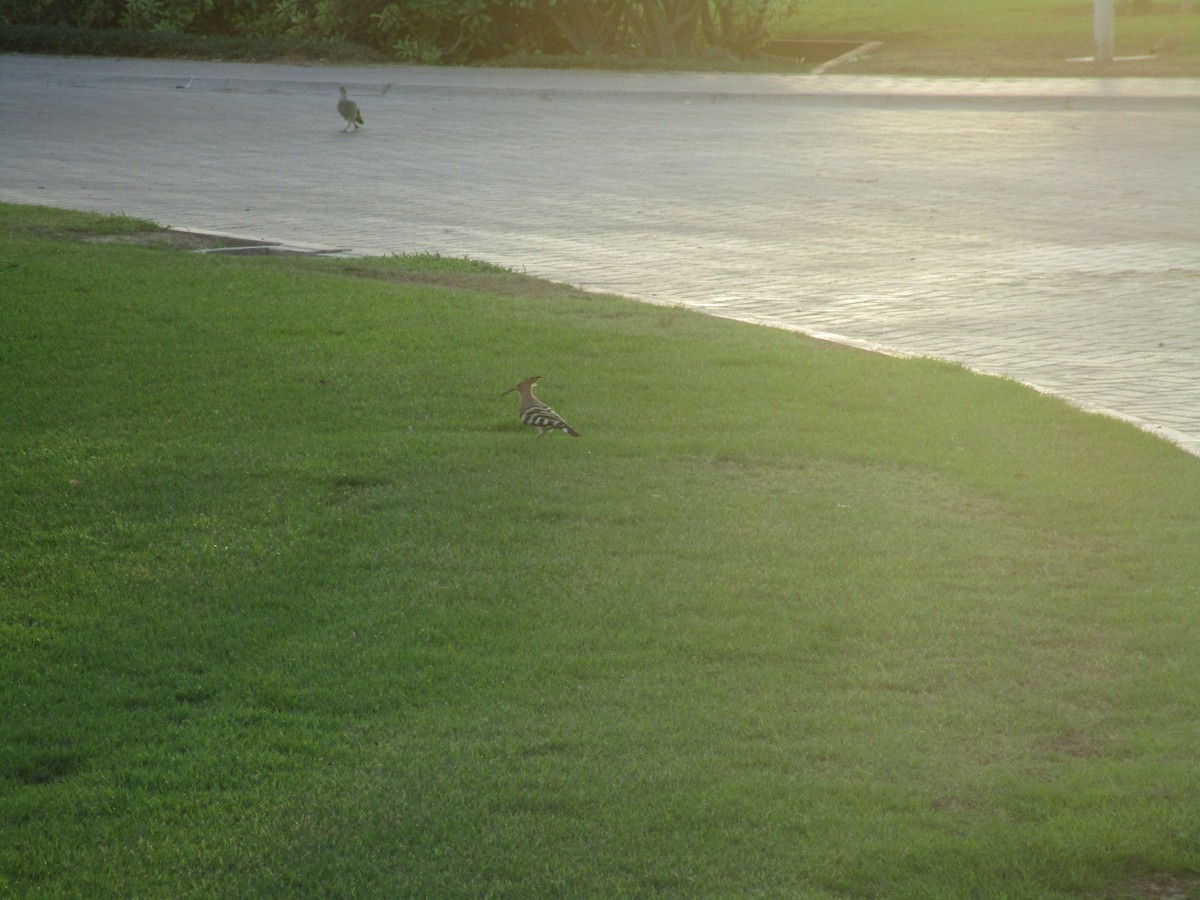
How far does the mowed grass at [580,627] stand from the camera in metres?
3.79

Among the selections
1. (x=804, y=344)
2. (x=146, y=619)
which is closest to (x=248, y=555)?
(x=146, y=619)

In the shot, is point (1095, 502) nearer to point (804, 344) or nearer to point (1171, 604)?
point (1171, 604)

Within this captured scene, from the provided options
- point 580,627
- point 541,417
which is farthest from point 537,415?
point 580,627

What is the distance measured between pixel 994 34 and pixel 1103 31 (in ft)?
21.4

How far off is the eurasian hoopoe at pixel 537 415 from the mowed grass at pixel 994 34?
63.8ft

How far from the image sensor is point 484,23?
2756cm

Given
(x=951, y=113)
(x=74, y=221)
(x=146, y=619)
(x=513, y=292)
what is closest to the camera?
(x=146, y=619)

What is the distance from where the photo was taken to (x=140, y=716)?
14.5ft

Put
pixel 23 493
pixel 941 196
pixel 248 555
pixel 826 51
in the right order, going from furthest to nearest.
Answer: pixel 826 51, pixel 941 196, pixel 23 493, pixel 248 555

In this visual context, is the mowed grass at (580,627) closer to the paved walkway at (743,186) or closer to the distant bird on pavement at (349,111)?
the paved walkway at (743,186)

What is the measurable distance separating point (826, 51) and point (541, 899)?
94.7 feet

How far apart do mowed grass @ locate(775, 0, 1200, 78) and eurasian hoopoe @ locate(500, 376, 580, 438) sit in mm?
19436

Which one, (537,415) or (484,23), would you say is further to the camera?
(484,23)

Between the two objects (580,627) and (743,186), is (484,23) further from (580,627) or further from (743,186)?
(580,627)
